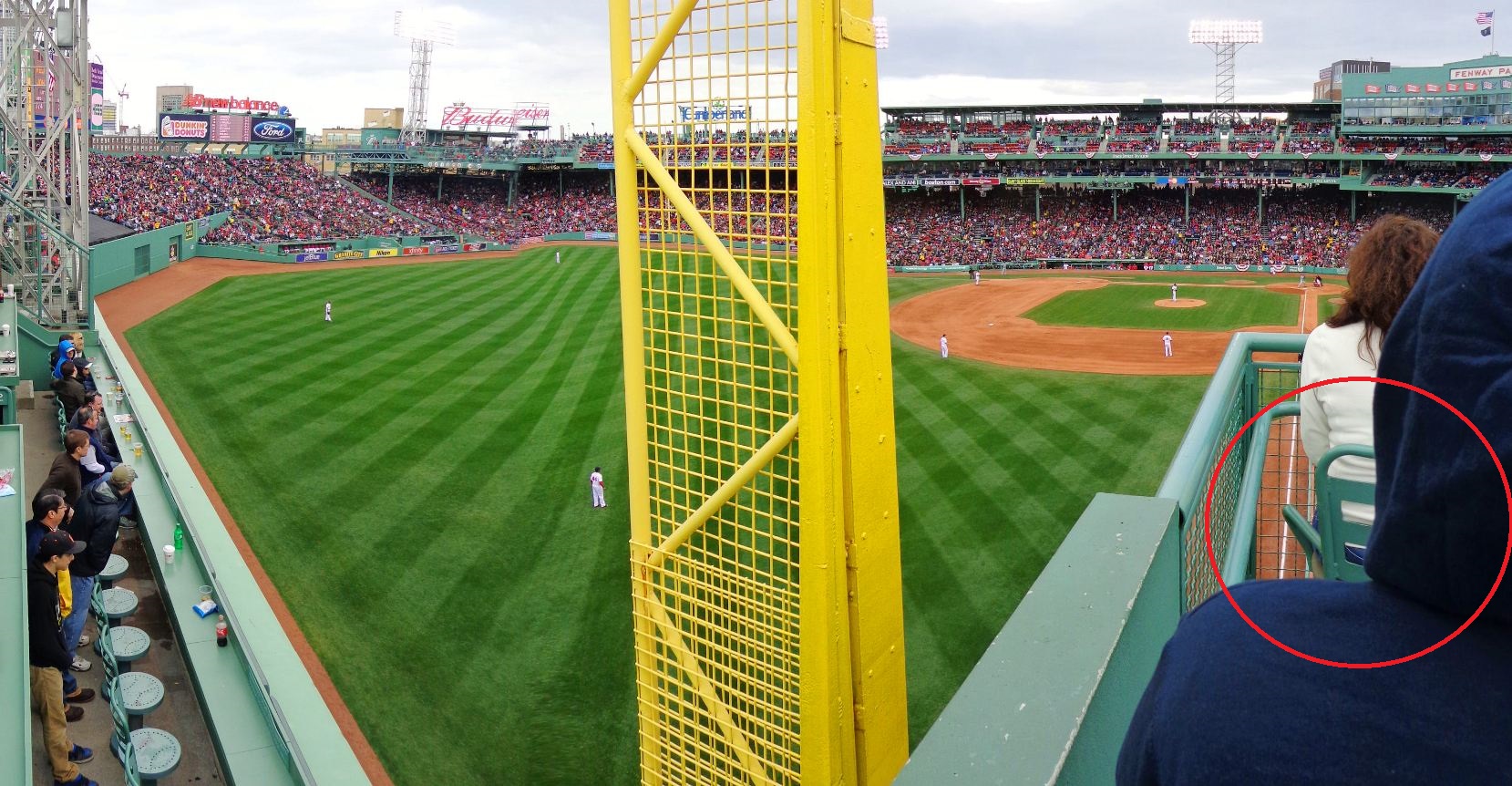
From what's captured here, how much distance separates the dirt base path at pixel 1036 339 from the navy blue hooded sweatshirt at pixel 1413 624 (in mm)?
26278

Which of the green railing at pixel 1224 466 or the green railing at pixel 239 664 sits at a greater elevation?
the green railing at pixel 1224 466

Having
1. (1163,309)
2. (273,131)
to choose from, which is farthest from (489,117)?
(1163,309)

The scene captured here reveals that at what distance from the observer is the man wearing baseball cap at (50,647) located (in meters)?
6.59

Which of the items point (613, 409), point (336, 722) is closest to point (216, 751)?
point (336, 722)

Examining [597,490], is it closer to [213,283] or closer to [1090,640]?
[1090,640]

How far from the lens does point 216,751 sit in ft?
28.5

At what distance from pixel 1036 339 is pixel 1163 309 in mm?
7942

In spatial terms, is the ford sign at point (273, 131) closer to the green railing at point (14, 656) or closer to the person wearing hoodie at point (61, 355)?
the person wearing hoodie at point (61, 355)

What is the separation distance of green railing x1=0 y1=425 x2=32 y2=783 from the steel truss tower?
15.8m

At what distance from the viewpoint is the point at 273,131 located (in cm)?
6544

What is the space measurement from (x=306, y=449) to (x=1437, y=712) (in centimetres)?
2066

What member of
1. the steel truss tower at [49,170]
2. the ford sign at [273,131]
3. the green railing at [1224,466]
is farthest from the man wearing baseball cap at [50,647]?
the ford sign at [273,131]

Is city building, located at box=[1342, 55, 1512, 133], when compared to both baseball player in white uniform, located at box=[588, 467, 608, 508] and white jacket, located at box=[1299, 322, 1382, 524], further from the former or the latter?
white jacket, located at box=[1299, 322, 1382, 524]

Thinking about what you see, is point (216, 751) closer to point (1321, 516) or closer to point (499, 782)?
point (499, 782)
